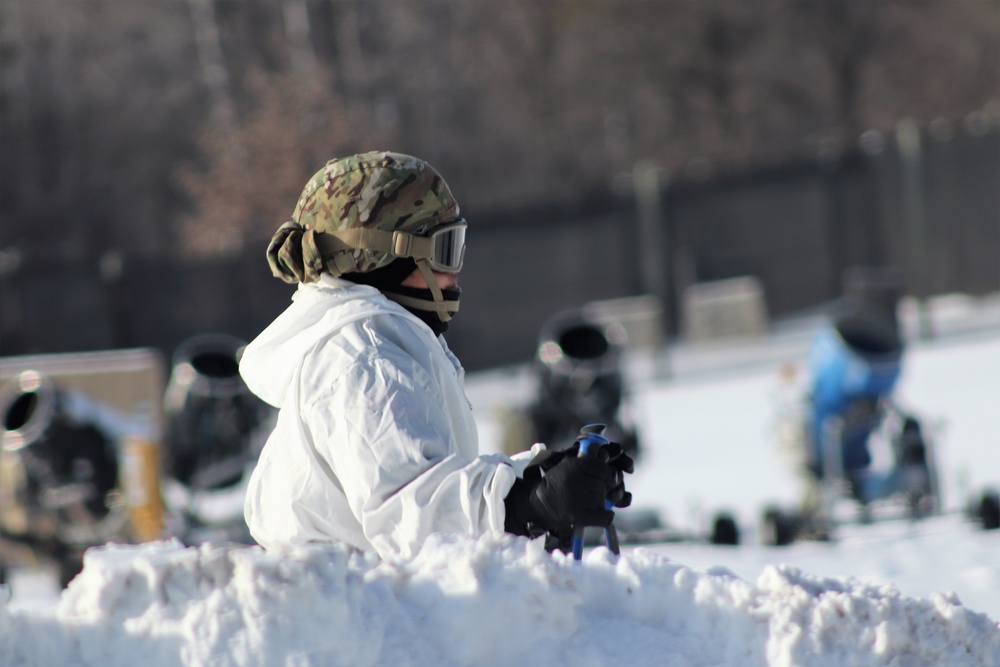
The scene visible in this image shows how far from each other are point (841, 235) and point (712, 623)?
17616 mm

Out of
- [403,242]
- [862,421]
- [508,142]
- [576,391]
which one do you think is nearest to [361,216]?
[403,242]

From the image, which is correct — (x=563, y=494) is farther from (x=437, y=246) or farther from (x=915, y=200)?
(x=915, y=200)

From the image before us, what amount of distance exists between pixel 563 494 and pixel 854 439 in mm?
6617

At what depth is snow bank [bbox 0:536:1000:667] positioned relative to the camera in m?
2.07

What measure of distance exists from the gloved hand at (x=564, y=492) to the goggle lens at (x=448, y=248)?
0.59 metres

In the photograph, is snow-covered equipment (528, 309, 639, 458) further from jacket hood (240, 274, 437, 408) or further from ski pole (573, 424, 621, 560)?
ski pole (573, 424, 621, 560)

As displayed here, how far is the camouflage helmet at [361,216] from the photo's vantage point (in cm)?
283

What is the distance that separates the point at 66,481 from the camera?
970 cm

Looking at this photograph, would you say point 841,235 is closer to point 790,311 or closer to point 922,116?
point 790,311

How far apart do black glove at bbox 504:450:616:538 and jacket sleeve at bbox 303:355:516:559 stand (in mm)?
40

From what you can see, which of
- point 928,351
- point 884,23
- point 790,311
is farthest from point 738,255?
point 884,23

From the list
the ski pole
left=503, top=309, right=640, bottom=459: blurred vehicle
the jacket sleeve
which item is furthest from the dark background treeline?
the ski pole

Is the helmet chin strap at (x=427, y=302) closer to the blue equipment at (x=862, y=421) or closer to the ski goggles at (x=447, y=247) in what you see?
the ski goggles at (x=447, y=247)

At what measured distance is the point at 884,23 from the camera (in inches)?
1330
